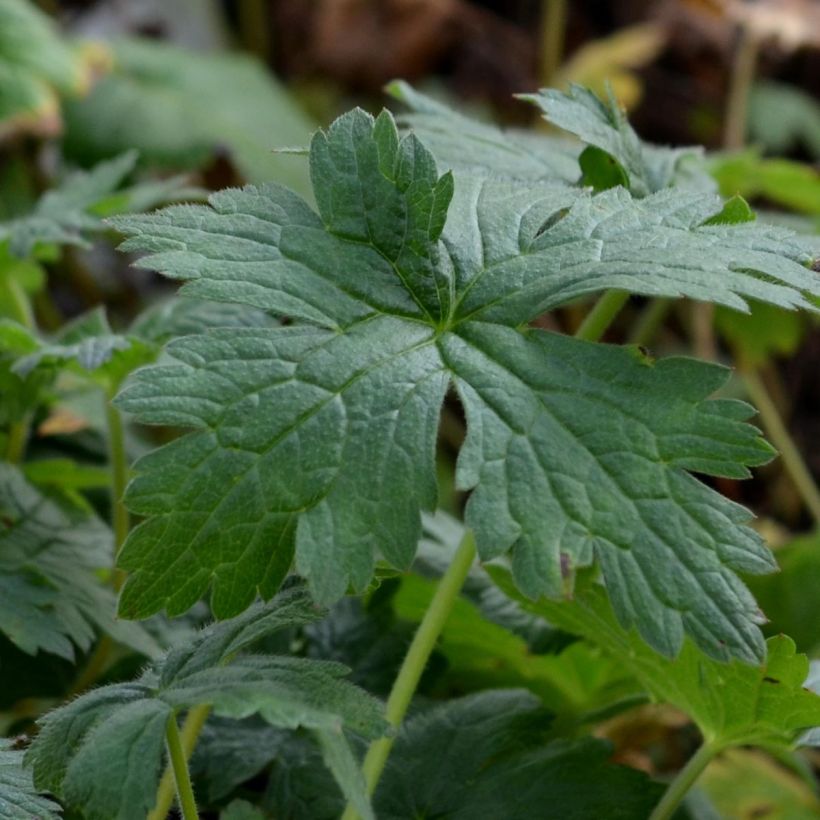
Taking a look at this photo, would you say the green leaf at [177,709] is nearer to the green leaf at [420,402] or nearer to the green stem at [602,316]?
the green leaf at [420,402]

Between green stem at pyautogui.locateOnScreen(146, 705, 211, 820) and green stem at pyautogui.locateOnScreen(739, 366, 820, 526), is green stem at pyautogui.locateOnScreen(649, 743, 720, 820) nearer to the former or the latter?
green stem at pyautogui.locateOnScreen(146, 705, 211, 820)

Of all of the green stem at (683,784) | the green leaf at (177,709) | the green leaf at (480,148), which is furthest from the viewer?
the green leaf at (480,148)

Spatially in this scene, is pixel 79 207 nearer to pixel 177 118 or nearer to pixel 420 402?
pixel 420 402

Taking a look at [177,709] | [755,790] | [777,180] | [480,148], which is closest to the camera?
[177,709]

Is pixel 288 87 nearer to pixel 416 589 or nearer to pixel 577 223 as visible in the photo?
pixel 416 589

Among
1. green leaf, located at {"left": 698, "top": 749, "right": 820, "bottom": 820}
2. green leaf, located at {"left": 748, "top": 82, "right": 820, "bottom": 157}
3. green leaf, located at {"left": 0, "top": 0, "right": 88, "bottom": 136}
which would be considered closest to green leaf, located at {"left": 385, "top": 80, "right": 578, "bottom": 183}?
green leaf, located at {"left": 698, "top": 749, "right": 820, "bottom": 820}

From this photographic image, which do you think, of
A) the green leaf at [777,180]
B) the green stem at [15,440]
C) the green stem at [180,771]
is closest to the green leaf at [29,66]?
the green stem at [15,440]

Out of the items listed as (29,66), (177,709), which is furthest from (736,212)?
(29,66)
